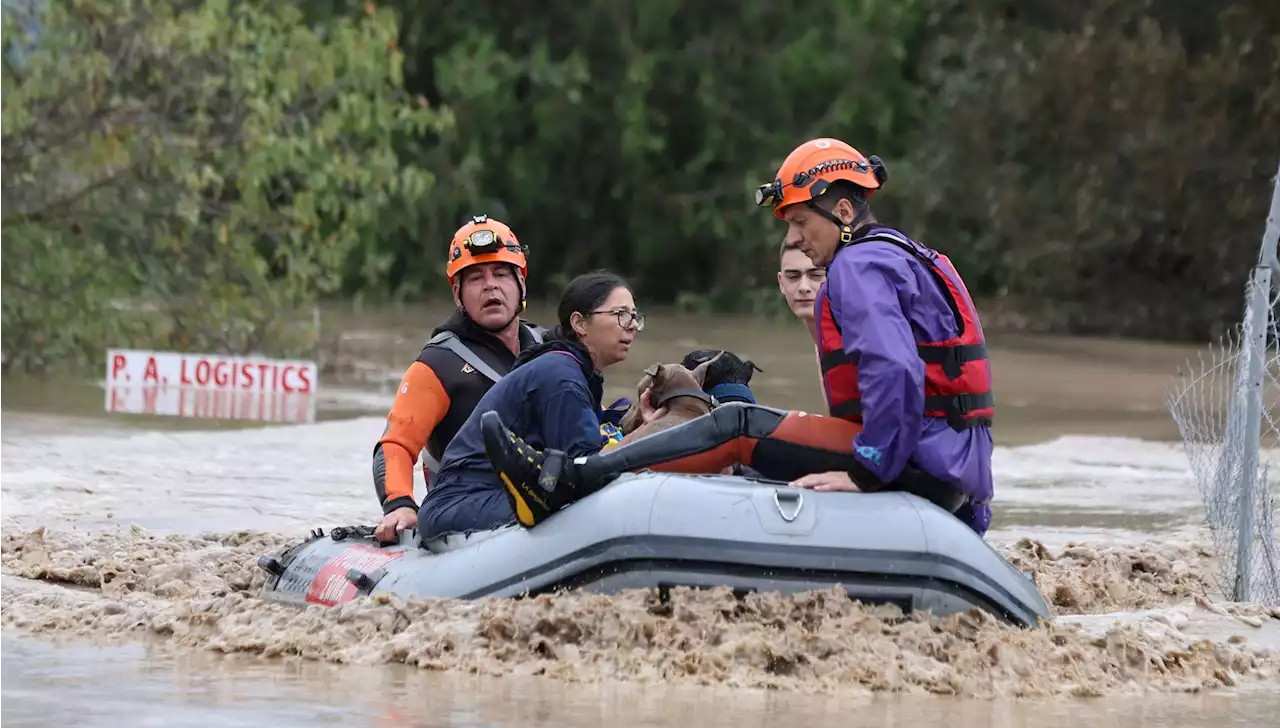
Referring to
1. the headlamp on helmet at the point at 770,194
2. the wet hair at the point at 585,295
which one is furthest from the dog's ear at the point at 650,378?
the headlamp on helmet at the point at 770,194

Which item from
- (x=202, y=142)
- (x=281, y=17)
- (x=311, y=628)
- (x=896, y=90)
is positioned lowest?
(x=311, y=628)

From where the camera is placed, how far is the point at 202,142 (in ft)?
56.6

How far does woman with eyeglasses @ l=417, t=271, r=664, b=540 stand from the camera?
7.32 metres

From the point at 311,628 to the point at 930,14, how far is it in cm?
2472

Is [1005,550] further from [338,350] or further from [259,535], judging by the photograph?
[338,350]

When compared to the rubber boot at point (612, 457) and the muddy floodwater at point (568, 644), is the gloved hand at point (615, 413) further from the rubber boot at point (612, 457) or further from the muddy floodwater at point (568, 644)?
the muddy floodwater at point (568, 644)

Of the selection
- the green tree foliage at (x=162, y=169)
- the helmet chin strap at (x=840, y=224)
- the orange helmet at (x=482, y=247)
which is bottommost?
the helmet chin strap at (x=840, y=224)

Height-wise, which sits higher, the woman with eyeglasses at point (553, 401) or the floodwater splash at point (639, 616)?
the woman with eyeglasses at point (553, 401)

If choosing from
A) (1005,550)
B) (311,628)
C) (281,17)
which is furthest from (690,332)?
(311,628)

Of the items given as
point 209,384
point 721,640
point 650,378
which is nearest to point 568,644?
point 721,640

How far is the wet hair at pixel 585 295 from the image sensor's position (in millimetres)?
7461

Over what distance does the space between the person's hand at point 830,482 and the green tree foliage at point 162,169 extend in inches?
414

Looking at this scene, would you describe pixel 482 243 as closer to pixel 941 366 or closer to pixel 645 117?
pixel 941 366

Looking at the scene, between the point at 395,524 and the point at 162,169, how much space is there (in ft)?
32.9
